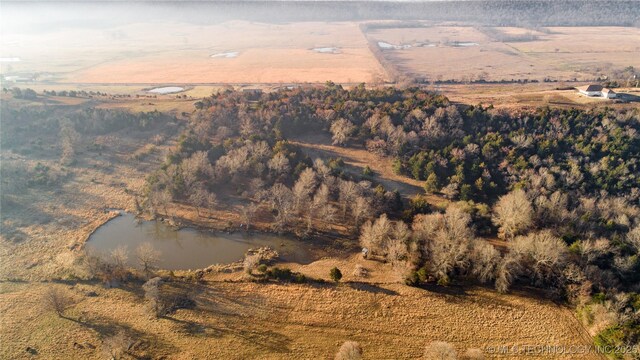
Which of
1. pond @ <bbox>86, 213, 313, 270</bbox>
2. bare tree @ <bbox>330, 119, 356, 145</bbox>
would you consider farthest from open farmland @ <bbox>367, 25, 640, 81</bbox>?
pond @ <bbox>86, 213, 313, 270</bbox>

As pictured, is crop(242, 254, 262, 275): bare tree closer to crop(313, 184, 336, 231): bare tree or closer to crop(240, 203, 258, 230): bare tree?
crop(240, 203, 258, 230): bare tree

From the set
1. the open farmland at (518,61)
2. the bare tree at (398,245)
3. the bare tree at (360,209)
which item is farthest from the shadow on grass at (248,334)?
the open farmland at (518,61)

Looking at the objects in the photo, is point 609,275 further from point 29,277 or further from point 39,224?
point 39,224

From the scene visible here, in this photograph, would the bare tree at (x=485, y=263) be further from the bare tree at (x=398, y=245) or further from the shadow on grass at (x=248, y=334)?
the shadow on grass at (x=248, y=334)

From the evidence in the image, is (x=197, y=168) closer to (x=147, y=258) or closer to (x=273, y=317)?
(x=147, y=258)

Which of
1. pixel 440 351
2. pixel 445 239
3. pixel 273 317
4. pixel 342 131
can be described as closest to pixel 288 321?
pixel 273 317
